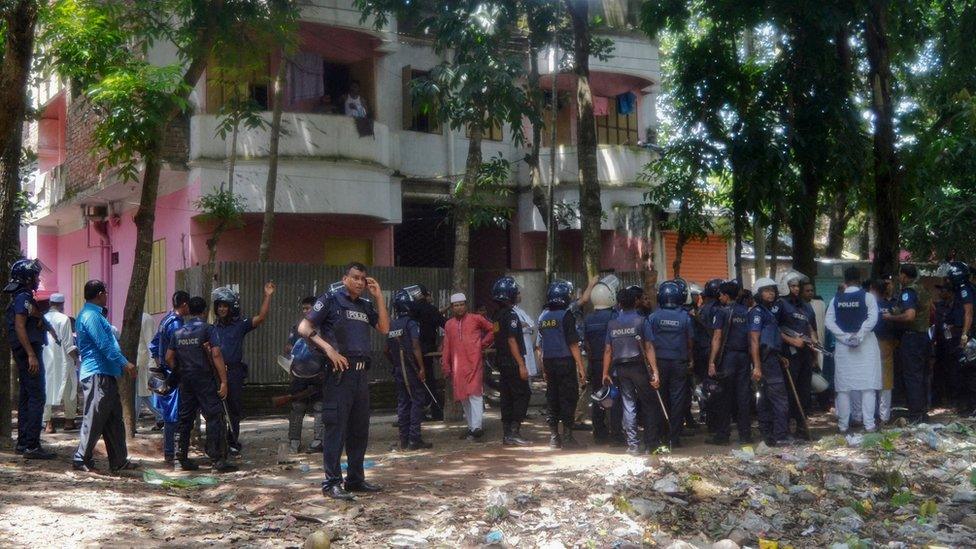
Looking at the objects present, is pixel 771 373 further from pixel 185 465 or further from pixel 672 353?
pixel 185 465

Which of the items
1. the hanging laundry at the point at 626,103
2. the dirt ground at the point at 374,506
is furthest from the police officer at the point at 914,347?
the hanging laundry at the point at 626,103

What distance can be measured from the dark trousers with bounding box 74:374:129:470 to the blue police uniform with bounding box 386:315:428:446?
316cm

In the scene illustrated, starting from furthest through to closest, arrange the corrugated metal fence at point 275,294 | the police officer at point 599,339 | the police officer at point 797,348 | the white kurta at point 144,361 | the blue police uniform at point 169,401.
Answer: the corrugated metal fence at point 275,294 < the white kurta at point 144,361 < the police officer at point 599,339 < the police officer at point 797,348 < the blue police uniform at point 169,401

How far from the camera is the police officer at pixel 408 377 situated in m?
12.0

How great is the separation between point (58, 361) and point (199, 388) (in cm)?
414

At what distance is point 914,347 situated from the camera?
42.4 feet

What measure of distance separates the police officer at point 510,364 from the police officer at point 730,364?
2.15 meters

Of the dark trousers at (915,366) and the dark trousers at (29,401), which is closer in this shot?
the dark trousers at (29,401)

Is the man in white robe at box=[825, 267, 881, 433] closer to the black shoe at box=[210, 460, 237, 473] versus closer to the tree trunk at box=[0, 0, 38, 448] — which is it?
the black shoe at box=[210, 460, 237, 473]

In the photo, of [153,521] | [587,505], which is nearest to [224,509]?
[153,521]

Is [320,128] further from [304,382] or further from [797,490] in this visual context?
[797,490]

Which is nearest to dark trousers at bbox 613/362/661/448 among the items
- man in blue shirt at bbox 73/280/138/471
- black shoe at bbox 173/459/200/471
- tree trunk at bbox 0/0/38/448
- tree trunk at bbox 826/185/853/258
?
black shoe at bbox 173/459/200/471

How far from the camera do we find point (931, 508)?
8.99 m

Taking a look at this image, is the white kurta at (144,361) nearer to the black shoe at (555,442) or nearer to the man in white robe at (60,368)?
the man in white robe at (60,368)
